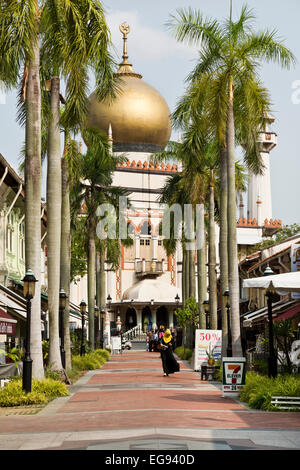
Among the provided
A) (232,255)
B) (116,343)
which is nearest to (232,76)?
(232,255)

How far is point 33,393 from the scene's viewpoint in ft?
63.1

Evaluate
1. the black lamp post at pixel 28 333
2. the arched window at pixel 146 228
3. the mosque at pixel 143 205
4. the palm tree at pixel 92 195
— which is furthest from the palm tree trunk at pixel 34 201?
the arched window at pixel 146 228

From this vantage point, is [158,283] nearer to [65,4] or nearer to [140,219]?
[140,219]

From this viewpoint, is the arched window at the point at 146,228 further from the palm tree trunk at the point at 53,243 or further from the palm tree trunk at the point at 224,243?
the palm tree trunk at the point at 53,243

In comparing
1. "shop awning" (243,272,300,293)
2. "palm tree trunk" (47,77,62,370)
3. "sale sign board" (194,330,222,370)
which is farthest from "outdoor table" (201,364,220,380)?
"shop awning" (243,272,300,293)

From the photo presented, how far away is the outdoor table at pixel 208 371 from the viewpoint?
87.9ft

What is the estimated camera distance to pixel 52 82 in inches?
1029

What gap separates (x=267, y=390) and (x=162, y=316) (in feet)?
205

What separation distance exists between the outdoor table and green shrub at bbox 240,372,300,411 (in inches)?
277

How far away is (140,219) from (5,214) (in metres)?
45.1

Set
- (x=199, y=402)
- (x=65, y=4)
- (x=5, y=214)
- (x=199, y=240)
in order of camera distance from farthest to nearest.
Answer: (x=199, y=240) < (x=5, y=214) < (x=65, y=4) < (x=199, y=402)

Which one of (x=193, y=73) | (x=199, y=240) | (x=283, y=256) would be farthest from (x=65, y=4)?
(x=199, y=240)

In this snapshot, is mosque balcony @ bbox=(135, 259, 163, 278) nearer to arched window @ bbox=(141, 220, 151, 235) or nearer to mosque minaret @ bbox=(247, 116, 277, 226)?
arched window @ bbox=(141, 220, 151, 235)

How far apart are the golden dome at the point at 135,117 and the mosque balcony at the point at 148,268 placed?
37.0 ft
